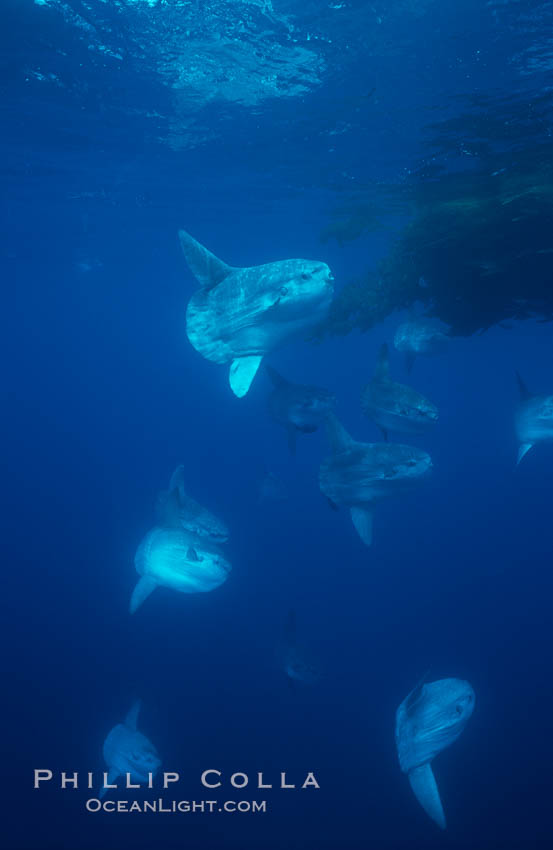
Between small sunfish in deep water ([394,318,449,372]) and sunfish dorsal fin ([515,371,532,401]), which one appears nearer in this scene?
sunfish dorsal fin ([515,371,532,401])

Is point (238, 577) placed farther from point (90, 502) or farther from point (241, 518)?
point (90, 502)

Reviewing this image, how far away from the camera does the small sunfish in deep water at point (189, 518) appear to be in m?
8.70

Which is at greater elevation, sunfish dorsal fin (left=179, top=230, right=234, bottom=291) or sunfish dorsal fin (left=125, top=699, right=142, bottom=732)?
sunfish dorsal fin (left=179, top=230, right=234, bottom=291)

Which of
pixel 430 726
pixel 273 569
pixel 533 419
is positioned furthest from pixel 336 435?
pixel 273 569

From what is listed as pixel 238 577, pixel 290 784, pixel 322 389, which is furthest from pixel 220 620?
pixel 322 389

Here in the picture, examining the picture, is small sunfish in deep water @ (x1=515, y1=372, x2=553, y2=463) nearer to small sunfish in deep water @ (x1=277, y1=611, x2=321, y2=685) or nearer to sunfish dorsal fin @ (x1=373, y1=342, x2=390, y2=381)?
sunfish dorsal fin @ (x1=373, y1=342, x2=390, y2=381)

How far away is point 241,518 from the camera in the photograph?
22766 millimetres

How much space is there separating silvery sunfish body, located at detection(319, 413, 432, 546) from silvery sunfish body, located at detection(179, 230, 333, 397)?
6.47 ft

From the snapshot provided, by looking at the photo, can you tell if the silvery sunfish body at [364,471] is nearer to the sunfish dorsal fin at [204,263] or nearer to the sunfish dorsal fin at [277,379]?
the sunfish dorsal fin at [277,379]

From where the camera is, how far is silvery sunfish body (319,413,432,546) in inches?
306

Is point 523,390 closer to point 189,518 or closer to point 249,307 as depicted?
point 249,307

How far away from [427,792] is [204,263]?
24.2 ft

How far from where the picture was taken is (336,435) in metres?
8.60

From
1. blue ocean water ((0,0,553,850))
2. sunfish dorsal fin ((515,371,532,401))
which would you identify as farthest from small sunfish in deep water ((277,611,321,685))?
sunfish dorsal fin ((515,371,532,401))
